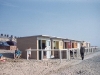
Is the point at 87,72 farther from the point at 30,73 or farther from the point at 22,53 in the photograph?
the point at 22,53

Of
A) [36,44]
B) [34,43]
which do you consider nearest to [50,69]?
[36,44]

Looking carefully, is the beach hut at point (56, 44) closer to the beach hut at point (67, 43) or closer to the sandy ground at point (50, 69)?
the beach hut at point (67, 43)

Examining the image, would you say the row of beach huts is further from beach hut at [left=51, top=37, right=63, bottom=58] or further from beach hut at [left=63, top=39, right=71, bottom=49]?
beach hut at [left=63, top=39, right=71, bottom=49]

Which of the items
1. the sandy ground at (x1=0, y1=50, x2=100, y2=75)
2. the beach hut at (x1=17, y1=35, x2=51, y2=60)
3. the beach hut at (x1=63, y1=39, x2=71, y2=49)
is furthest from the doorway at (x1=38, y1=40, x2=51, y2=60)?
the sandy ground at (x1=0, y1=50, x2=100, y2=75)

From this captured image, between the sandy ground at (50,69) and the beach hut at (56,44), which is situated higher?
the beach hut at (56,44)

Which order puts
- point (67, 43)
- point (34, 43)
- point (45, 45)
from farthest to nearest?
point (67, 43) → point (45, 45) → point (34, 43)

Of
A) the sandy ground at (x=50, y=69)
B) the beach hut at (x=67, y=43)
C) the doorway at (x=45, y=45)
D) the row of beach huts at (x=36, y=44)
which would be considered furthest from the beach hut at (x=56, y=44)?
the sandy ground at (x=50, y=69)

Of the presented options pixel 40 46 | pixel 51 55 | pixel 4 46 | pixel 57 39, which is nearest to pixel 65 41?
pixel 57 39

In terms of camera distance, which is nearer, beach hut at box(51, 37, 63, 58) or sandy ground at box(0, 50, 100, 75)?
sandy ground at box(0, 50, 100, 75)

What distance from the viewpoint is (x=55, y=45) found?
75.2ft

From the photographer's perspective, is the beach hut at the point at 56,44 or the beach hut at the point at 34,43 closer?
the beach hut at the point at 34,43

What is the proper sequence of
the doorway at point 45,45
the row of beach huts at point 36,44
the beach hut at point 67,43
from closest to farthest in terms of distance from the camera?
the row of beach huts at point 36,44 < the doorway at point 45,45 < the beach hut at point 67,43

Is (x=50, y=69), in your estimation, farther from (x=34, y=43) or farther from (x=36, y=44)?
(x=34, y=43)

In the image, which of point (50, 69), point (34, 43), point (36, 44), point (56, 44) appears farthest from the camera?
point (56, 44)
